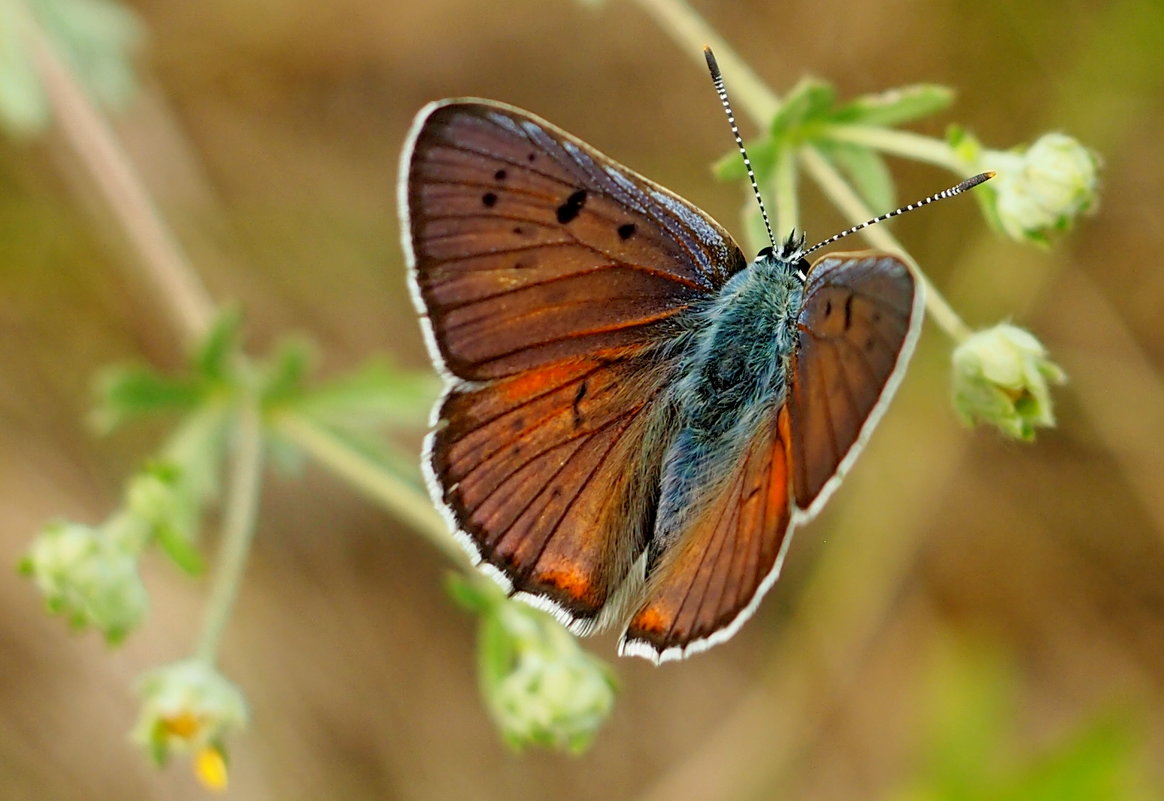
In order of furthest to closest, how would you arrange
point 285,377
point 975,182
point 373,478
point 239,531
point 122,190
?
1. point 122,190
2. point 285,377
3. point 373,478
4. point 239,531
5. point 975,182

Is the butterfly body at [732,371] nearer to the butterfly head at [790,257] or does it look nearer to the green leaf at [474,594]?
the butterfly head at [790,257]

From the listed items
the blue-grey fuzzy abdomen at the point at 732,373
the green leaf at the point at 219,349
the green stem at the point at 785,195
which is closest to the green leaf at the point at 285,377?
the green leaf at the point at 219,349

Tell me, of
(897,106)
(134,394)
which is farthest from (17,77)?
(897,106)

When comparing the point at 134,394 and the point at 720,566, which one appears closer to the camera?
the point at 720,566

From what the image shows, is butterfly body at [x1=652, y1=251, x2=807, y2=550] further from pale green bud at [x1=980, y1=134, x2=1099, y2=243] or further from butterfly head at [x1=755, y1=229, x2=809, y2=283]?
pale green bud at [x1=980, y1=134, x2=1099, y2=243]

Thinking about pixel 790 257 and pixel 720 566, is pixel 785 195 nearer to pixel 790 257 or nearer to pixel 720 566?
pixel 790 257

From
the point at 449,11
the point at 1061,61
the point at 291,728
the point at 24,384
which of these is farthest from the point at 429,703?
the point at 1061,61
